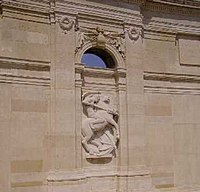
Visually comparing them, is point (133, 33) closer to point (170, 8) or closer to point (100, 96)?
point (170, 8)

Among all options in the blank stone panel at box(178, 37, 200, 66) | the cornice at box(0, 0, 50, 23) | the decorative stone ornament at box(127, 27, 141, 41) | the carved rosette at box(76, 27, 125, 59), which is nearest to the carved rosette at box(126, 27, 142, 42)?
the decorative stone ornament at box(127, 27, 141, 41)

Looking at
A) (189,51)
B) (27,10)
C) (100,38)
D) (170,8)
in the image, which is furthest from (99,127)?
(170,8)

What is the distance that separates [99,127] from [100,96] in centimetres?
95

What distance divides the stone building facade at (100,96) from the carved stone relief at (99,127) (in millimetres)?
31

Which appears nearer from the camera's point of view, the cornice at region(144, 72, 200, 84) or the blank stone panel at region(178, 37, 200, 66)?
the cornice at region(144, 72, 200, 84)

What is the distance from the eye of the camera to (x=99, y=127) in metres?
12.4

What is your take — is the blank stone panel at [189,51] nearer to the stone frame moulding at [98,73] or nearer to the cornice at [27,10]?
the stone frame moulding at [98,73]

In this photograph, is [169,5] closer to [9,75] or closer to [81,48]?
[81,48]

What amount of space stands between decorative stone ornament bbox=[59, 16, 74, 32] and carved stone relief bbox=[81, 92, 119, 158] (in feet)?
6.59

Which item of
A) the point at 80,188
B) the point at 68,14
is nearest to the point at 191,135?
the point at 80,188

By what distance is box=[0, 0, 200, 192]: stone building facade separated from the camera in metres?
11.4

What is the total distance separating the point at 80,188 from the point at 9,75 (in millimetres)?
3682

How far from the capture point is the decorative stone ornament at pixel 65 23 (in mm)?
12133

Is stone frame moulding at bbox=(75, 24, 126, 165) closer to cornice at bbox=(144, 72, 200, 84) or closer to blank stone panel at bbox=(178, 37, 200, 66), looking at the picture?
cornice at bbox=(144, 72, 200, 84)
